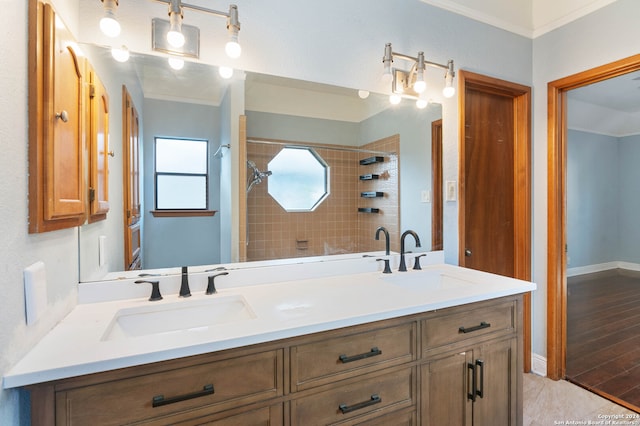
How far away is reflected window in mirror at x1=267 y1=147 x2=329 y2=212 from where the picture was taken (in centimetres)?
169

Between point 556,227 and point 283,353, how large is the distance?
2211 mm

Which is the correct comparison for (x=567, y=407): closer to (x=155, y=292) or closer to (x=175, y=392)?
(x=175, y=392)

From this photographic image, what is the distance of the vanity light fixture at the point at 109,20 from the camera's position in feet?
3.87

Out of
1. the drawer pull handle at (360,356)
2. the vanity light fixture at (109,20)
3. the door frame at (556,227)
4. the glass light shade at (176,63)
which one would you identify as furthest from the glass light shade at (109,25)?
the door frame at (556,227)

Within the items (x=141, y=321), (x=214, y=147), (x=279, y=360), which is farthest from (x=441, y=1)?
(x=141, y=321)

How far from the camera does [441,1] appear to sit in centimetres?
203

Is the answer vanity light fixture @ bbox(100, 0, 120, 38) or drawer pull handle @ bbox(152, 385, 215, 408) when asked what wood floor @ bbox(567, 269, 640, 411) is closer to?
drawer pull handle @ bbox(152, 385, 215, 408)

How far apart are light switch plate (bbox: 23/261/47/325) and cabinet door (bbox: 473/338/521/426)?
5.22 ft

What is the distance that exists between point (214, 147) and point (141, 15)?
0.61 metres

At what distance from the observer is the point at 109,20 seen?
1184 mm

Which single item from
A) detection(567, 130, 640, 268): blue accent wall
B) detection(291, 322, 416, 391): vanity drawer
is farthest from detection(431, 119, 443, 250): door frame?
detection(567, 130, 640, 268): blue accent wall

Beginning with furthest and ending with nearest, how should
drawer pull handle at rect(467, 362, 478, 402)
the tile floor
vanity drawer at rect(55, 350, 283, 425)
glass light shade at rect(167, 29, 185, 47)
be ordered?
the tile floor, drawer pull handle at rect(467, 362, 478, 402), glass light shade at rect(167, 29, 185, 47), vanity drawer at rect(55, 350, 283, 425)

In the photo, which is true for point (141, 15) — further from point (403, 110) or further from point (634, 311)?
point (634, 311)

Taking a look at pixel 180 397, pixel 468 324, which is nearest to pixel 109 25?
pixel 180 397
